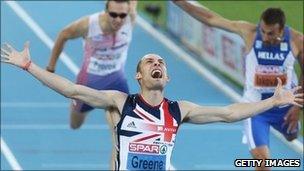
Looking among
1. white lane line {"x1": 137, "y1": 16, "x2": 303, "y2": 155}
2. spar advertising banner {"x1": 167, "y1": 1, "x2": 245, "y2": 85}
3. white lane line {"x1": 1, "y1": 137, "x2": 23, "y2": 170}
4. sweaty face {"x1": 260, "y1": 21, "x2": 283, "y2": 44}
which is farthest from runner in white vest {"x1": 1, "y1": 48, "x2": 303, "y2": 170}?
spar advertising banner {"x1": 167, "y1": 1, "x2": 245, "y2": 85}

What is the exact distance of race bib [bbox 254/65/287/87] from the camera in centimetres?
1256

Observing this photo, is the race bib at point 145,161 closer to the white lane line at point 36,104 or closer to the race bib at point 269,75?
the race bib at point 269,75

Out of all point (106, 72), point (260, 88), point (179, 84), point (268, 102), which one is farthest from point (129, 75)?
point (268, 102)

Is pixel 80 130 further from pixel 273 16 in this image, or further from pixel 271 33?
pixel 273 16

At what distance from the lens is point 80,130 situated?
16.2m

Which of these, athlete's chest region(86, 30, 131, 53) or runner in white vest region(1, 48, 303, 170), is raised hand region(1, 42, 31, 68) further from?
athlete's chest region(86, 30, 131, 53)

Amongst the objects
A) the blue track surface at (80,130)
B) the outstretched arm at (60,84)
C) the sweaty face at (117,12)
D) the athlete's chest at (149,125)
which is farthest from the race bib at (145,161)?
the blue track surface at (80,130)

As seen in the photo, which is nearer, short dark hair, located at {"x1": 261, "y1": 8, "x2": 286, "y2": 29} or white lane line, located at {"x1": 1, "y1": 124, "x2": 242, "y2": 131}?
short dark hair, located at {"x1": 261, "y1": 8, "x2": 286, "y2": 29}

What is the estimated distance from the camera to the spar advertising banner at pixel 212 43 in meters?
18.7

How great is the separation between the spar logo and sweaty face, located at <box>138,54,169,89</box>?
19.5 inches

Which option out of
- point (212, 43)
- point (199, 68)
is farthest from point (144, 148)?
point (212, 43)

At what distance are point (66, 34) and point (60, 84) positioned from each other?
4.98 m

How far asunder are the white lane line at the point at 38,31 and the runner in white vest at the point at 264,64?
7.11m

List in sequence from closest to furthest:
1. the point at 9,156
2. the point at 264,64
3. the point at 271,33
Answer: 1. the point at 271,33
2. the point at 264,64
3. the point at 9,156
